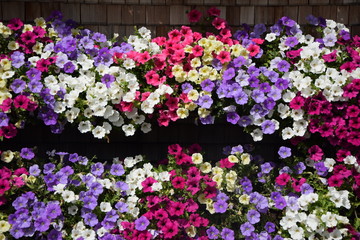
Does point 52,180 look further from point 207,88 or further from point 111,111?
point 207,88

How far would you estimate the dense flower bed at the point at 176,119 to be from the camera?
3.16 m

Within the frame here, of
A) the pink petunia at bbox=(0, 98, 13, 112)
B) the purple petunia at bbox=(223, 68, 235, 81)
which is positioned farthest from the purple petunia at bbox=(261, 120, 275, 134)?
the pink petunia at bbox=(0, 98, 13, 112)

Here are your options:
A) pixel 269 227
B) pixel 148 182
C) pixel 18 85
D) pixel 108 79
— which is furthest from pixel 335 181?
pixel 18 85

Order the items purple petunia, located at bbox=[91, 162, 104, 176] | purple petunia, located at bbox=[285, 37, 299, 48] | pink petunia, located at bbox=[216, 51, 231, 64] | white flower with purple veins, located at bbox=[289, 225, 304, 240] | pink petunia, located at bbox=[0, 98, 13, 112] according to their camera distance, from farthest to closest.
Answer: purple petunia, located at bbox=[285, 37, 299, 48]
pink petunia, located at bbox=[216, 51, 231, 64]
purple petunia, located at bbox=[91, 162, 104, 176]
white flower with purple veins, located at bbox=[289, 225, 304, 240]
pink petunia, located at bbox=[0, 98, 13, 112]

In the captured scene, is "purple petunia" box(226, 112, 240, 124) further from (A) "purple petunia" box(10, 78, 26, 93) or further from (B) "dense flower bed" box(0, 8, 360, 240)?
(A) "purple petunia" box(10, 78, 26, 93)

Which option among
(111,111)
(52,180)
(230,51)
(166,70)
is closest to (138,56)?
(166,70)

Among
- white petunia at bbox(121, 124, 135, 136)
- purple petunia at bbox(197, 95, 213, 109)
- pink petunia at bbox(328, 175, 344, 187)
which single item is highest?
purple petunia at bbox(197, 95, 213, 109)

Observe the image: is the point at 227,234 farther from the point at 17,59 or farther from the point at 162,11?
the point at 17,59

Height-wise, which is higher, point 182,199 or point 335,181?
point 335,181

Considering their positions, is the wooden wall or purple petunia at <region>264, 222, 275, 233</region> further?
the wooden wall

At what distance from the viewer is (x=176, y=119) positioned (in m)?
3.40

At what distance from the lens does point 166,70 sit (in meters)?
3.42

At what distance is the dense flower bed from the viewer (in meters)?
3.16

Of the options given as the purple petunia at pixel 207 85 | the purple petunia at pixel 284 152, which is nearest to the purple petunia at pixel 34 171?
the purple petunia at pixel 207 85
